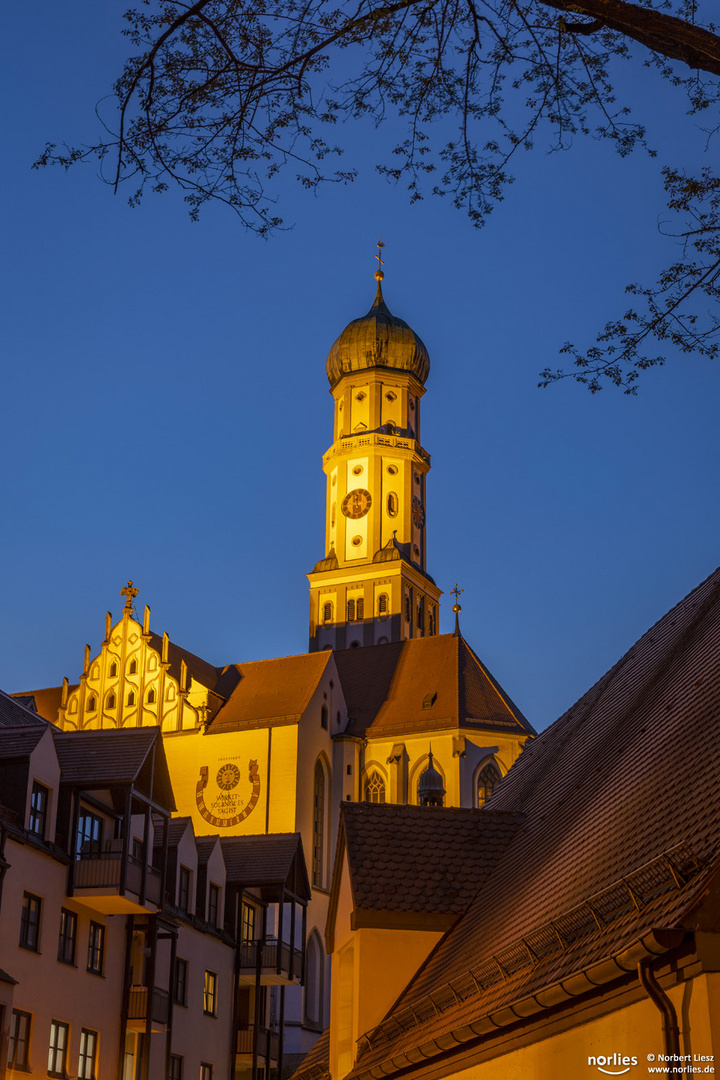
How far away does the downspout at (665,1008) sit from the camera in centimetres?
673

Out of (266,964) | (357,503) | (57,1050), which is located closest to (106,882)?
(57,1050)

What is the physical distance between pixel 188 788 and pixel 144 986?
30.1m

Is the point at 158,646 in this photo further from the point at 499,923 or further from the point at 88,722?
the point at 499,923

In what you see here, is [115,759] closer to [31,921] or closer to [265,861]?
[31,921]

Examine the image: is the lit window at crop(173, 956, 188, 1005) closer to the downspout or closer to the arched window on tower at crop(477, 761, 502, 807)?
the downspout

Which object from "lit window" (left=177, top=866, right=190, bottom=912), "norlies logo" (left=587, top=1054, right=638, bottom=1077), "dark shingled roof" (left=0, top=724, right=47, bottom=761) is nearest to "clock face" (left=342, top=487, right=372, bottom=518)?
"lit window" (left=177, top=866, right=190, bottom=912)

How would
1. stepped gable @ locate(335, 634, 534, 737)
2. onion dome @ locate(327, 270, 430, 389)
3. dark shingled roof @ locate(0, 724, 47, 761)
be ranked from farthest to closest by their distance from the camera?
onion dome @ locate(327, 270, 430, 389)
stepped gable @ locate(335, 634, 534, 737)
dark shingled roof @ locate(0, 724, 47, 761)

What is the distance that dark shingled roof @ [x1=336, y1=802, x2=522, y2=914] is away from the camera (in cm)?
1330

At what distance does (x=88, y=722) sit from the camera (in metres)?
62.3

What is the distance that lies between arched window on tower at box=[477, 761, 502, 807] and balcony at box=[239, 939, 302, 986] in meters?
23.6

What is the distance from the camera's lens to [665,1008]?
6746 mm

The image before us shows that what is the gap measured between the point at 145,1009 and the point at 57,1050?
2.53m

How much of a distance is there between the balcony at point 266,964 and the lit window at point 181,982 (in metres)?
3.00

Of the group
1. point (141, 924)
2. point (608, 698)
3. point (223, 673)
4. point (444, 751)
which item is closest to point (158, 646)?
point (223, 673)
